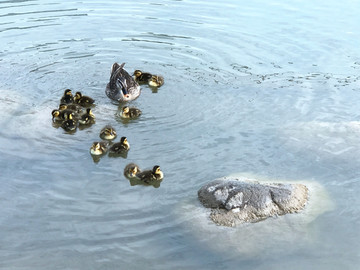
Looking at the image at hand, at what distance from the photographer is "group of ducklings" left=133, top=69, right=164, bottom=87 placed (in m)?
10.6

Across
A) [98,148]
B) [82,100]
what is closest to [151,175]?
[98,148]

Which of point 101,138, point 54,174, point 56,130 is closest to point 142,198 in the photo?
point 54,174

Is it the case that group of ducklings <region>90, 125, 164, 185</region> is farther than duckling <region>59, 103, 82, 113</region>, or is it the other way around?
duckling <region>59, 103, 82, 113</region>

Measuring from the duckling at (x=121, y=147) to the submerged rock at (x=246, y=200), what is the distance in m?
1.68

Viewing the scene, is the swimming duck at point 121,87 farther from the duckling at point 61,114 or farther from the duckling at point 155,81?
the duckling at point 61,114

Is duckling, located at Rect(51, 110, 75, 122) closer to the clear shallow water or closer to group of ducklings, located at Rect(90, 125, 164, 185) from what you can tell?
the clear shallow water

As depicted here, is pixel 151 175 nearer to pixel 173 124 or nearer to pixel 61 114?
pixel 173 124

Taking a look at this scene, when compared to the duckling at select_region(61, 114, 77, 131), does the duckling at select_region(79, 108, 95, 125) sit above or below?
above

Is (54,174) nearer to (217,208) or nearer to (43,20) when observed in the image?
(217,208)

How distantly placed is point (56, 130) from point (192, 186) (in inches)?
110

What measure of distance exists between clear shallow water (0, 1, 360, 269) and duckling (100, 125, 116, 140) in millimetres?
270

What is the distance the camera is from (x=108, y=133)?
875 cm

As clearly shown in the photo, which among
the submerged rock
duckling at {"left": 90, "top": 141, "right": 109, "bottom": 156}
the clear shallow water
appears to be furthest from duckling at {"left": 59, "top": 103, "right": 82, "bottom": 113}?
the submerged rock

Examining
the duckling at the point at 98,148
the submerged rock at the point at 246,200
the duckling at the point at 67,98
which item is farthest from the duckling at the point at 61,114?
the submerged rock at the point at 246,200
